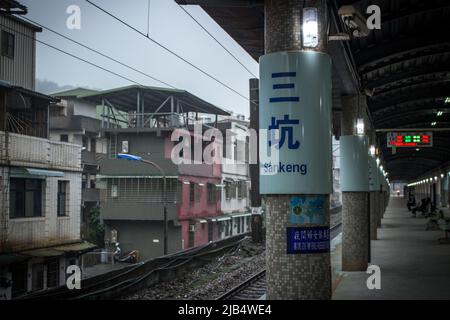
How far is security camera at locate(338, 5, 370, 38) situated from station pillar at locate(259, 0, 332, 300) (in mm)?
1301

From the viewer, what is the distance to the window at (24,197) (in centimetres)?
1409

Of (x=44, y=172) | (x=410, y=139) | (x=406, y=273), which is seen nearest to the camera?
(x=406, y=273)

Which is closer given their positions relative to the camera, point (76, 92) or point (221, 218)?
point (76, 92)

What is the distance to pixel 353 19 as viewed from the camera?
8.23m

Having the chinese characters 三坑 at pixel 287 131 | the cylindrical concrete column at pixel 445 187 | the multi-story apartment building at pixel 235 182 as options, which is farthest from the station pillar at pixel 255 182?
the cylindrical concrete column at pixel 445 187

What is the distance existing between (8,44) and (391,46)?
29.4ft

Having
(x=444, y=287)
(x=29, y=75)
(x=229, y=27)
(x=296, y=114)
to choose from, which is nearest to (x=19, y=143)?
(x=29, y=75)

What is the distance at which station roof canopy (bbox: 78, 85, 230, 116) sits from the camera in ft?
75.4

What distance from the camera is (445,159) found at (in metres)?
38.3

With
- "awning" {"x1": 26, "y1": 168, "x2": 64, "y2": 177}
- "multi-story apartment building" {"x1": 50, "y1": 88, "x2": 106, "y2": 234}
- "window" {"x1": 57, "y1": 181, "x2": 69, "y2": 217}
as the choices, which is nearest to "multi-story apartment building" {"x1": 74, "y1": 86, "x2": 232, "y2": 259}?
"multi-story apartment building" {"x1": 50, "y1": 88, "x2": 106, "y2": 234}

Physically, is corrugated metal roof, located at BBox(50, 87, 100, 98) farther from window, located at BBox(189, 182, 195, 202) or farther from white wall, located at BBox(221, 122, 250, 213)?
white wall, located at BBox(221, 122, 250, 213)

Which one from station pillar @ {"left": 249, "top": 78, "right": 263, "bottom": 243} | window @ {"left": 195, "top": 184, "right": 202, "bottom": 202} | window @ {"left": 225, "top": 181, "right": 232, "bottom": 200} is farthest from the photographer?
window @ {"left": 225, "top": 181, "right": 232, "bottom": 200}

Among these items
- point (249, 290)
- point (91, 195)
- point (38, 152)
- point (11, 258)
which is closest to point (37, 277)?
point (11, 258)

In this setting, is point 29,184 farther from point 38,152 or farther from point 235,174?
point 235,174
